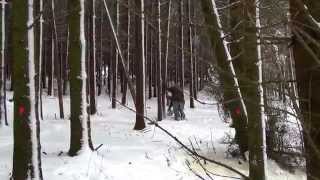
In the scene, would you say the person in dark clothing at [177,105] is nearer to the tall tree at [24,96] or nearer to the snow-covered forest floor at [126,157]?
the snow-covered forest floor at [126,157]

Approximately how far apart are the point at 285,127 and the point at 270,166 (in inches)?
61.3

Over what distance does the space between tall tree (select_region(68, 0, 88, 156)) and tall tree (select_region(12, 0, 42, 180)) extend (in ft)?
8.17

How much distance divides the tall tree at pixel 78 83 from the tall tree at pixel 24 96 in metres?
2.49

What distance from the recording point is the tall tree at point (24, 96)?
8.02m

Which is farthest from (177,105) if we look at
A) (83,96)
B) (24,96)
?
(24,96)

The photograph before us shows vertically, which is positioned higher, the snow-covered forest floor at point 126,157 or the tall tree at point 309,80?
the tall tree at point 309,80

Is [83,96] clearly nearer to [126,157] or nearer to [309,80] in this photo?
[126,157]

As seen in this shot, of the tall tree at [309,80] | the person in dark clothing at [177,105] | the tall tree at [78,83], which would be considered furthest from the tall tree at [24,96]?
the person in dark clothing at [177,105]

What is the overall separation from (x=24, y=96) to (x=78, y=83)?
111 inches

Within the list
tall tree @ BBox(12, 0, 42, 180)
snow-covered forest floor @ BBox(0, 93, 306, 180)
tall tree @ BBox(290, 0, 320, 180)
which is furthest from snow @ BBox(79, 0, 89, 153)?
tall tree @ BBox(290, 0, 320, 180)

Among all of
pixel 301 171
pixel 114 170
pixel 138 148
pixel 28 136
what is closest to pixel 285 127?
pixel 301 171

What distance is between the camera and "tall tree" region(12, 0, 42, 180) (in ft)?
26.3

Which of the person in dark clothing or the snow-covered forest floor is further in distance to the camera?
the person in dark clothing

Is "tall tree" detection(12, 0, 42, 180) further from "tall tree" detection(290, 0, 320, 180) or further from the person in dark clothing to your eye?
the person in dark clothing
